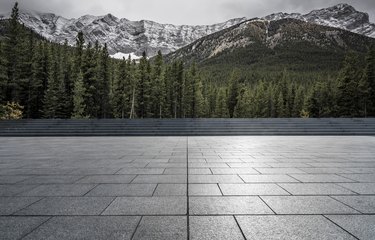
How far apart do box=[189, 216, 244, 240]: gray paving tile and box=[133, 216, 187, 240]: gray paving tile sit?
0.39 feet

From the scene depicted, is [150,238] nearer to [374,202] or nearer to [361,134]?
[374,202]

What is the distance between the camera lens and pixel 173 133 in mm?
23625

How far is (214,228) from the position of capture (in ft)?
10.2

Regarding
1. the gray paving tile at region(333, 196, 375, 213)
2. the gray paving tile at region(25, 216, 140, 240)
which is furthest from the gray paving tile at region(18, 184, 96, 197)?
the gray paving tile at region(333, 196, 375, 213)

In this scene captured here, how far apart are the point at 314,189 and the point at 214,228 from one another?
269 cm

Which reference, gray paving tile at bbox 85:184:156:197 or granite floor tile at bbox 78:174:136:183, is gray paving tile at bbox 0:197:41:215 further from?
granite floor tile at bbox 78:174:136:183

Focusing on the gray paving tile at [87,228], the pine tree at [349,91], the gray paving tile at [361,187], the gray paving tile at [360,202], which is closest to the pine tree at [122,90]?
the pine tree at [349,91]

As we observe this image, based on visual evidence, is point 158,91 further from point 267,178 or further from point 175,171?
point 267,178

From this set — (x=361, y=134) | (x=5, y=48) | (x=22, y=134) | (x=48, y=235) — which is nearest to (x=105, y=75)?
(x=5, y=48)

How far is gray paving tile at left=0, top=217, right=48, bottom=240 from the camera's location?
293 cm

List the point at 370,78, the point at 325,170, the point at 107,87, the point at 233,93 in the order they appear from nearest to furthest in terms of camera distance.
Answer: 1. the point at 325,170
2. the point at 107,87
3. the point at 370,78
4. the point at 233,93

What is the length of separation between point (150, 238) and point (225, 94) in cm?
8162

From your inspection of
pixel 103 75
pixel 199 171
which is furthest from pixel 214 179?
pixel 103 75

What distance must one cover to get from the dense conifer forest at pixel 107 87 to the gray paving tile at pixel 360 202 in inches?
1505
